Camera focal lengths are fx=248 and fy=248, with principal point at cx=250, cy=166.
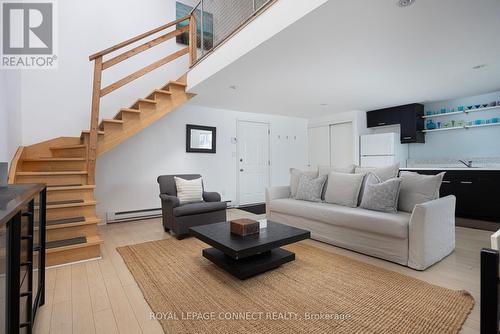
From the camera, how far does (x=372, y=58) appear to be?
2.88m

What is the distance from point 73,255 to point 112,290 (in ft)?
2.86

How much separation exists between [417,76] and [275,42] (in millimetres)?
2350

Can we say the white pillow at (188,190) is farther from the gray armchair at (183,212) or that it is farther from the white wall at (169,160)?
the white wall at (169,160)

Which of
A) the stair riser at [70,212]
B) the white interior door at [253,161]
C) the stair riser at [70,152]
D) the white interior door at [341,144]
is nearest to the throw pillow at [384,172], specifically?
the white interior door at [341,144]

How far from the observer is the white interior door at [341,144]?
6.01 m

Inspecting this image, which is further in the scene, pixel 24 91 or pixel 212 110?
pixel 212 110

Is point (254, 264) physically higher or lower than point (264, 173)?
lower

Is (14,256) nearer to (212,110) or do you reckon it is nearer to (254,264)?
(254,264)

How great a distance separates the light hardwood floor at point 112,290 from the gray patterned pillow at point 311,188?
26.6 inches

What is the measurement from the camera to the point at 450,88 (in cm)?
411

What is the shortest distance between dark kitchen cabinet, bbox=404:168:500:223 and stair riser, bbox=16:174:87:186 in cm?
558

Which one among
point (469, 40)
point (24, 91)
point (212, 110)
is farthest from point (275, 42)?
point (24, 91)

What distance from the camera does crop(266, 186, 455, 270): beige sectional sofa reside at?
232 centimetres
